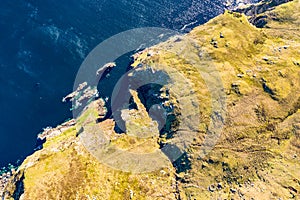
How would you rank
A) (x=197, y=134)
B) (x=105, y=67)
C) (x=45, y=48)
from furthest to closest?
(x=105, y=67)
(x=45, y=48)
(x=197, y=134)

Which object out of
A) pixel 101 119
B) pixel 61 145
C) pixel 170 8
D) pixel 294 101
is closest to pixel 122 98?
pixel 101 119

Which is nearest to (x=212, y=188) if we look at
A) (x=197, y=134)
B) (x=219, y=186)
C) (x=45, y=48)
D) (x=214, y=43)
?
(x=219, y=186)

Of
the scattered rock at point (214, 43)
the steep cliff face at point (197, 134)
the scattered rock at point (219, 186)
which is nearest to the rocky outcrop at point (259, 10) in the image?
the steep cliff face at point (197, 134)

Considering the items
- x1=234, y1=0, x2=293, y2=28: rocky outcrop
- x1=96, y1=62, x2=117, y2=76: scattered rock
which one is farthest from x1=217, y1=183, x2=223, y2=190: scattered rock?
x1=234, y1=0, x2=293, y2=28: rocky outcrop

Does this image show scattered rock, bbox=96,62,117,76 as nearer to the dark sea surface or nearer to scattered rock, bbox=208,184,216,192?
the dark sea surface

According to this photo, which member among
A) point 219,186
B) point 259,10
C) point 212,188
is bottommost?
Result: point 219,186

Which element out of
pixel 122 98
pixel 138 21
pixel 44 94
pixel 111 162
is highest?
pixel 138 21

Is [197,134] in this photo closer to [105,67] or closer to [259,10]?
[105,67]

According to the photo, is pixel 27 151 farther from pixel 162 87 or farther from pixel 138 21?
pixel 138 21
